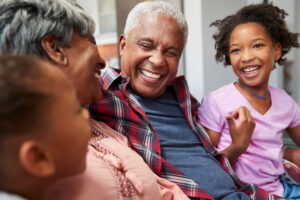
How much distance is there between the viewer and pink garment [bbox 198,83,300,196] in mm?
1241

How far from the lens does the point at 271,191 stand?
4.00ft

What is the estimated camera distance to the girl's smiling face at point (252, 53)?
4.34ft

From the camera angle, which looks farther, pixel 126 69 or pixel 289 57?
pixel 289 57

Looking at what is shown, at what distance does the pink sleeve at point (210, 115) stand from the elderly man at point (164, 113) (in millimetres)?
58

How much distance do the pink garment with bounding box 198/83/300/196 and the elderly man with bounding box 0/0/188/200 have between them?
626 millimetres

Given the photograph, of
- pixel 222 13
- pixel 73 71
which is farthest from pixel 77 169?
pixel 222 13

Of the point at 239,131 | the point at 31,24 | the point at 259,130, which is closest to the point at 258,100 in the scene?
the point at 259,130

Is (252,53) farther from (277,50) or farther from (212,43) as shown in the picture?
(212,43)

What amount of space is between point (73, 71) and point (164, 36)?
0.54 m

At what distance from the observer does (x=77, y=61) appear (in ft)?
2.48

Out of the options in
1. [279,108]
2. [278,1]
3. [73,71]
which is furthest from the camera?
[278,1]

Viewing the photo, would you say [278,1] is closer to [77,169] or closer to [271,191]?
[271,191]

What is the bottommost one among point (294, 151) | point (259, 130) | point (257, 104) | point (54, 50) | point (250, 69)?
point (294, 151)

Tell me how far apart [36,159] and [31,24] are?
1.30 feet
